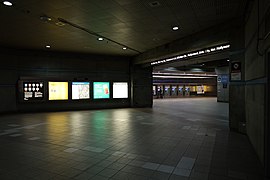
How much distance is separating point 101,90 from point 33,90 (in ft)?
14.3

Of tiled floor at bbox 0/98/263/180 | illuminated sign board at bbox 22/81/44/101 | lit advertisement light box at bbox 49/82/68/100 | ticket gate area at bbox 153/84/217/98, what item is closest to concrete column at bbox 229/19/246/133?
tiled floor at bbox 0/98/263/180

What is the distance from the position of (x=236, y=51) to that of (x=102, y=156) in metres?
5.46

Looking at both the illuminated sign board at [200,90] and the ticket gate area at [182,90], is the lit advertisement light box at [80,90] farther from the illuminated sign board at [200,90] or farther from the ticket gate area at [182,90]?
the illuminated sign board at [200,90]

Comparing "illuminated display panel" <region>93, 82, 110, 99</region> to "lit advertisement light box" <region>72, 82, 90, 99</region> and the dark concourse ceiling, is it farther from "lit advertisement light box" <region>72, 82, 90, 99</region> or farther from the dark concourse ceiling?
the dark concourse ceiling

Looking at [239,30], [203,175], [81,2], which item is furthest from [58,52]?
[203,175]

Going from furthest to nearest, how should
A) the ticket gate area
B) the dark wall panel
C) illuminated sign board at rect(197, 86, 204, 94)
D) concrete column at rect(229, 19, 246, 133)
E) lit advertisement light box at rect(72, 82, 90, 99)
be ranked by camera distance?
illuminated sign board at rect(197, 86, 204, 94)
the ticket gate area
lit advertisement light box at rect(72, 82, 90, 99)
the dark wall panel
concrete column at rect(229, 19, 246, 133)

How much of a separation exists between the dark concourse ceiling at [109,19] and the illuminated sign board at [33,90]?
2.85 m

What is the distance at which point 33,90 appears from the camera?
1119 cm

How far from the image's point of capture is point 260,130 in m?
3.68

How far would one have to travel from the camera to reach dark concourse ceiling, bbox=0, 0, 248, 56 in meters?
5.09

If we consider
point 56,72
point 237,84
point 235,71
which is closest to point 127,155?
point 237,84

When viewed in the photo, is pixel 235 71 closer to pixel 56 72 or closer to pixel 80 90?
pixel 80 90

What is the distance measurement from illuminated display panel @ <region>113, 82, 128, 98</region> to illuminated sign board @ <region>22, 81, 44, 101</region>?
16.1ft

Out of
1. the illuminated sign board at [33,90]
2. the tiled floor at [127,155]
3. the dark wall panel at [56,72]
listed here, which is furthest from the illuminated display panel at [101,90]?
the tiled floor at [127,155]
